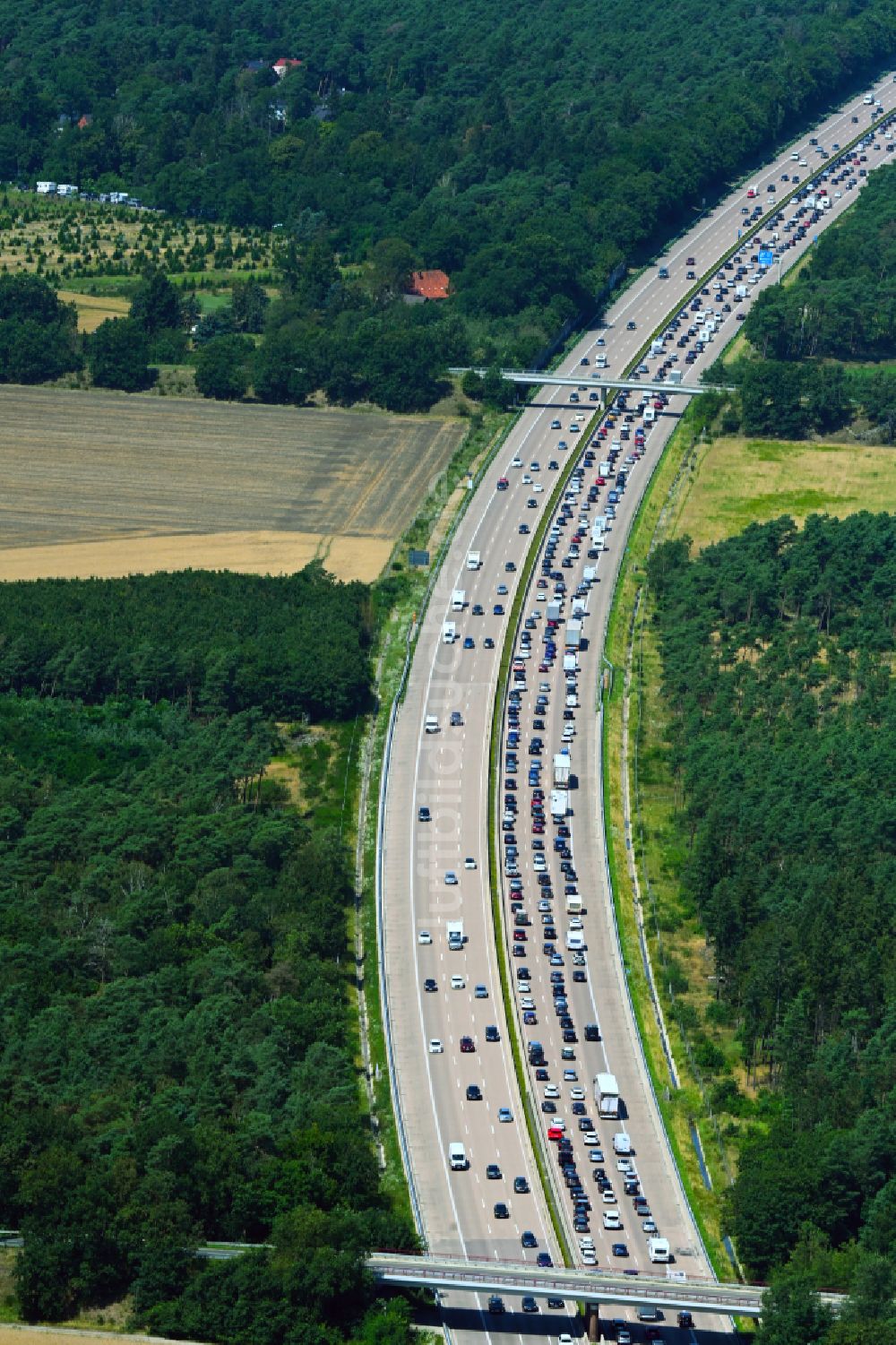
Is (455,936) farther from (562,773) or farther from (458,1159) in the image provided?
(458,1159)

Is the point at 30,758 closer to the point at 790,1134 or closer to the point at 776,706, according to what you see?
the point at 776,706

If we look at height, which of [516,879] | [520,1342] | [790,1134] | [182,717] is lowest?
[520,1342]

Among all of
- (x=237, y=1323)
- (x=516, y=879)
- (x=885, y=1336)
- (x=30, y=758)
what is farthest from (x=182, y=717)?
(x=885, y=1336)

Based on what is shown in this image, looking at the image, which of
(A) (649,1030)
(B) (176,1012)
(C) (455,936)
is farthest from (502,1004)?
(B) (176,1012)

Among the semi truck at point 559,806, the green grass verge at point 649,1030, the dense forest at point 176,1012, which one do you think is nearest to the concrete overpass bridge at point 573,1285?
the dense forest at point 176,1012

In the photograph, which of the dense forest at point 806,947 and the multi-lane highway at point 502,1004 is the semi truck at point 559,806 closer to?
the multi-lane highway at point 502,1004

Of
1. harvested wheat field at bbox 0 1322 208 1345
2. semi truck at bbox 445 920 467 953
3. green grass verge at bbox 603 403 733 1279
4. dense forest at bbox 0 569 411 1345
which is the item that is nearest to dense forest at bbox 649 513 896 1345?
green grass verge at bbox 603 403 733 1279

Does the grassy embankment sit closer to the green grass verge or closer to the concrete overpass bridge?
the green grass verge
